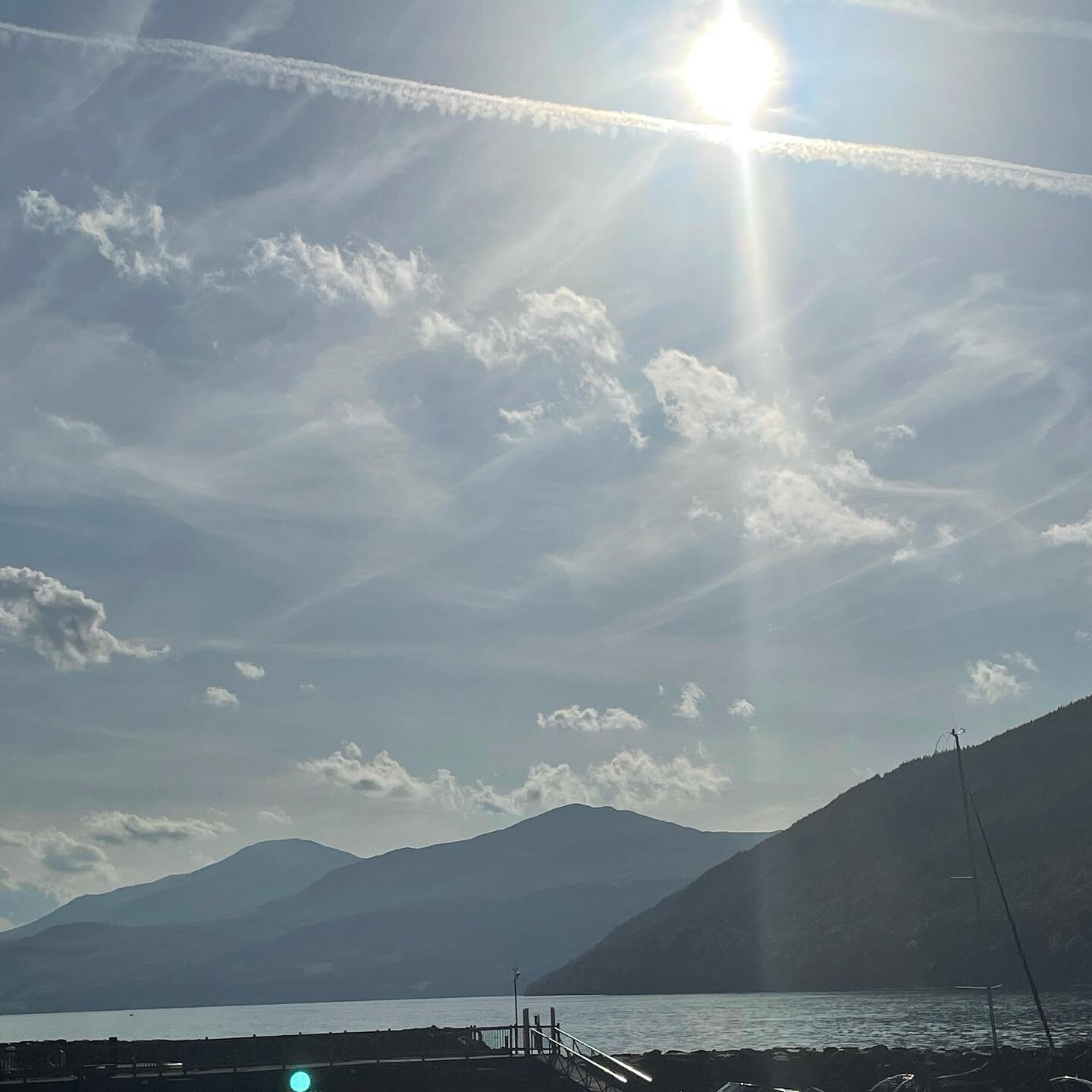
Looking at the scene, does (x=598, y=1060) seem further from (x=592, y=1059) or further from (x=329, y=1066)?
(x=329, y=1066)

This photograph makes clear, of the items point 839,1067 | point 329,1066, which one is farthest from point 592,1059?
point 839,1067

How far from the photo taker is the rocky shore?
216 feet

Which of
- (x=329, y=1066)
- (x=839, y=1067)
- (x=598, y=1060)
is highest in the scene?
(x=329, y=1066)

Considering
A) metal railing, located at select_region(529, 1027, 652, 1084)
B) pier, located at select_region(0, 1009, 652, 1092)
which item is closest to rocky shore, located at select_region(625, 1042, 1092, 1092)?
metal railing, located at select_region(529, 1027, 652, 1084)

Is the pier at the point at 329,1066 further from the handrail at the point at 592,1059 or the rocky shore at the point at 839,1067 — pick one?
the rocky shore at the point at 839,1067

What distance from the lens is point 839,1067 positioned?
7319 cm

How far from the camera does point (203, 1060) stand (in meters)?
56.6

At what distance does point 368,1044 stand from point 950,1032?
91.1 metres

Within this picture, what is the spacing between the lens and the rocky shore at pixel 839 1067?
6588 centimetres

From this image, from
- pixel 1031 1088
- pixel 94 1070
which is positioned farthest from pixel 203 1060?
pixel 1031 1088

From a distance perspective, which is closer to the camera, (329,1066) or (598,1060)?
(598,1060)

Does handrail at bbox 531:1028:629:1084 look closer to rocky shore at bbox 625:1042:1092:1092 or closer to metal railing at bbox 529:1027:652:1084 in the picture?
metal railing at bbox 529:1027:652:1084

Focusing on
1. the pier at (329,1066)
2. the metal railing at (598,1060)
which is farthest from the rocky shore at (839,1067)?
the pier at (329,1066)

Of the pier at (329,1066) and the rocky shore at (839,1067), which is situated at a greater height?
the pier at (329,1066)
